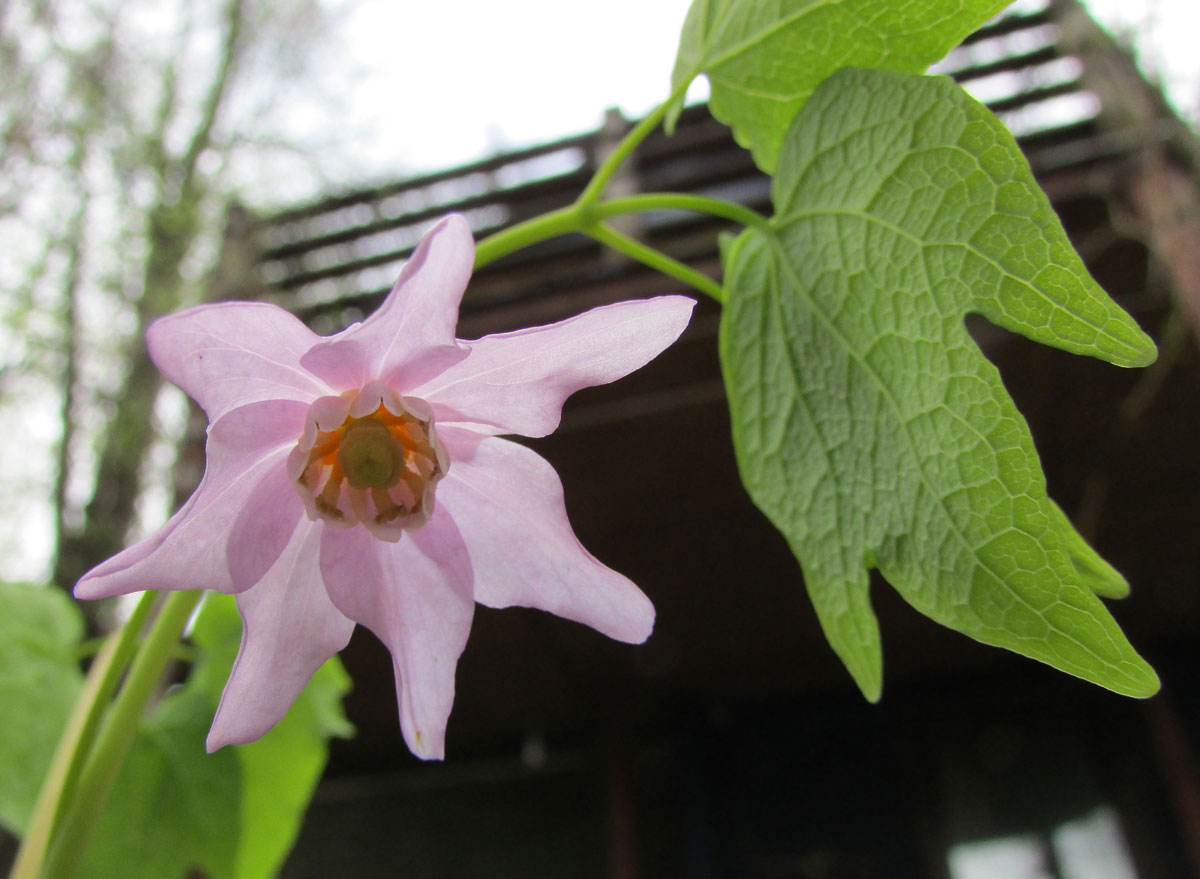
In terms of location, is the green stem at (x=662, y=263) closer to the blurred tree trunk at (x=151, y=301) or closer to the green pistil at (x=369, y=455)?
the green pistil at (x=369, y=455)

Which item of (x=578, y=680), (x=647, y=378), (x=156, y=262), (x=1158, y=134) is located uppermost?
(x=156, y=262)

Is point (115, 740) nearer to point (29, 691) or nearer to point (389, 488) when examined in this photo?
point (389, 488)

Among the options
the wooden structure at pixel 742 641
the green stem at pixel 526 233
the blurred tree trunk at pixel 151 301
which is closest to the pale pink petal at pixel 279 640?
the green stem at pixel 526 233

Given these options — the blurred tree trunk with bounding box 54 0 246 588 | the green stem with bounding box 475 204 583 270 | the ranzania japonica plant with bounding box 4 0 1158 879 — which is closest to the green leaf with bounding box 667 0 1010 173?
the ranzania japonica plant with bounding box 4 0 1158 879

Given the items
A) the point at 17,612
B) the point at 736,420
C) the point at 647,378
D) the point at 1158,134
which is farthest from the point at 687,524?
the point at 736,420

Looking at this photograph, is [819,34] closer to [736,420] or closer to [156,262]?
[736,420]
